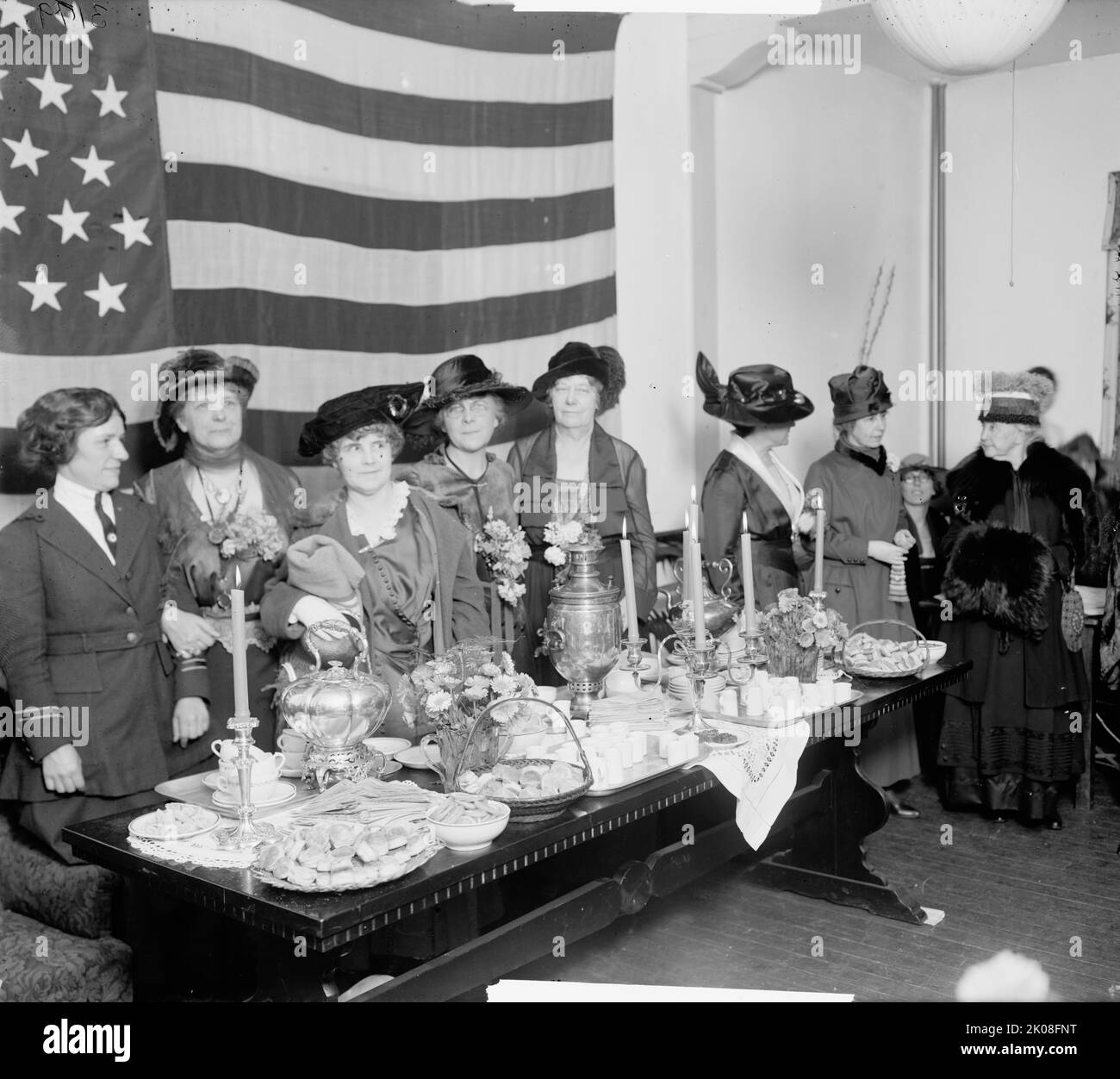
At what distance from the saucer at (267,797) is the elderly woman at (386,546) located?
0.76m

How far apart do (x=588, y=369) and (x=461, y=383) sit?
558mm

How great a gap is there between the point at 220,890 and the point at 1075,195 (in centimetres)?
687

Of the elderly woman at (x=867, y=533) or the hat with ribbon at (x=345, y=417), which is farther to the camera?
the elderly woman at (x=867, y=533)

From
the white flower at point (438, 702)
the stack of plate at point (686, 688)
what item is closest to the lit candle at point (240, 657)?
the white flower at point (438, 702)

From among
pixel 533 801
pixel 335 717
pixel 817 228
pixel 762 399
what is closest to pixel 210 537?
pixel 335 717

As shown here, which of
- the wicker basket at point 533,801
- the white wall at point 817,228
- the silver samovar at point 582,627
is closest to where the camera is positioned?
the wicker basket at point 533,801

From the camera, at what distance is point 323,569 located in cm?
371

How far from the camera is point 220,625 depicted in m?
4.13

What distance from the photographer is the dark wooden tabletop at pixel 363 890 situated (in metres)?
2.42

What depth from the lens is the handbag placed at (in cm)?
532

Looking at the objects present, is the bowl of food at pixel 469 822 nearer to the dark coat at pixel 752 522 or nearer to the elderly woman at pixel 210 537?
the elderly woman at pixel 210 537

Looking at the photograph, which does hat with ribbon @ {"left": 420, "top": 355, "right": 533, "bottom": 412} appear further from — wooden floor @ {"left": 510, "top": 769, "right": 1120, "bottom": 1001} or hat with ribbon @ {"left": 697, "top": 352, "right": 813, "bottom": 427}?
wooden floor @ {"left": 510, "top": 769, "right": 1120, "bottom": 1001}

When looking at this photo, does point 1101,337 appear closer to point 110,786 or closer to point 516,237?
point 516,237

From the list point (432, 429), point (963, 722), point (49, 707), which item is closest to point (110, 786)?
point (49, 707)
